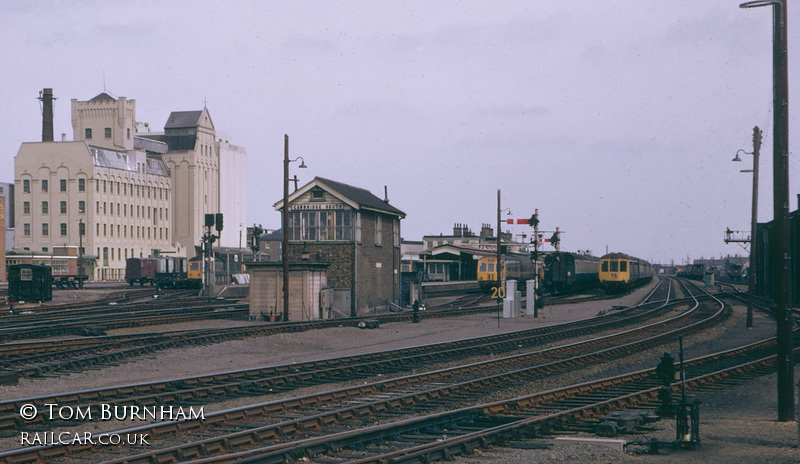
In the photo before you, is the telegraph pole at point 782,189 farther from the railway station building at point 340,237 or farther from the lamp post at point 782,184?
the railway station building at point 340,237

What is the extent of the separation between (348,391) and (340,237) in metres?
22.3

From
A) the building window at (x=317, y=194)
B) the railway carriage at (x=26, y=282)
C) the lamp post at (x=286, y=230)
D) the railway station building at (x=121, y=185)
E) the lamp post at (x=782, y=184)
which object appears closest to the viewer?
the lamp post at (x=782, y=184)

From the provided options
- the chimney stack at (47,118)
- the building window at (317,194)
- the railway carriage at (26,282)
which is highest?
the chimney stack at (47,118)

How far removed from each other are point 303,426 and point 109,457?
118 inches

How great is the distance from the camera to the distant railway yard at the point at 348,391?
11211 mm

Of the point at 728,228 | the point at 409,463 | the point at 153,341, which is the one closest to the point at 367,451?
the point at 409,463

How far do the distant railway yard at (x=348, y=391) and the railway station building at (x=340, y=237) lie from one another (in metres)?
5.29

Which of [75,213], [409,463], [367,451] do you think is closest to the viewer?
[409,463]

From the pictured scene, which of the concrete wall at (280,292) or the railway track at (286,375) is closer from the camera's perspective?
the railway track at (286,375)

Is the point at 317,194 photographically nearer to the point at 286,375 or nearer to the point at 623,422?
the point at 286,375

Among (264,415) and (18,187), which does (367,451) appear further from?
(18,187)

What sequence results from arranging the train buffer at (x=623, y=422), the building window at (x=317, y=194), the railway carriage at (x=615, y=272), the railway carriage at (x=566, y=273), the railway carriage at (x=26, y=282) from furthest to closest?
the railway carriage at (x=566, y=273) < the railway carriage at (x=615, y=272) < the railway carriage at (x=26, y=282) < the building window at (x=317, y=194) < the train buffer at (x=623, y=422)

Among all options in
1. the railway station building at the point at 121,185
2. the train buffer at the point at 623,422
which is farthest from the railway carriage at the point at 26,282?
the railway station building at the point at 121,185

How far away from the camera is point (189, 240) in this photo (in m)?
118
